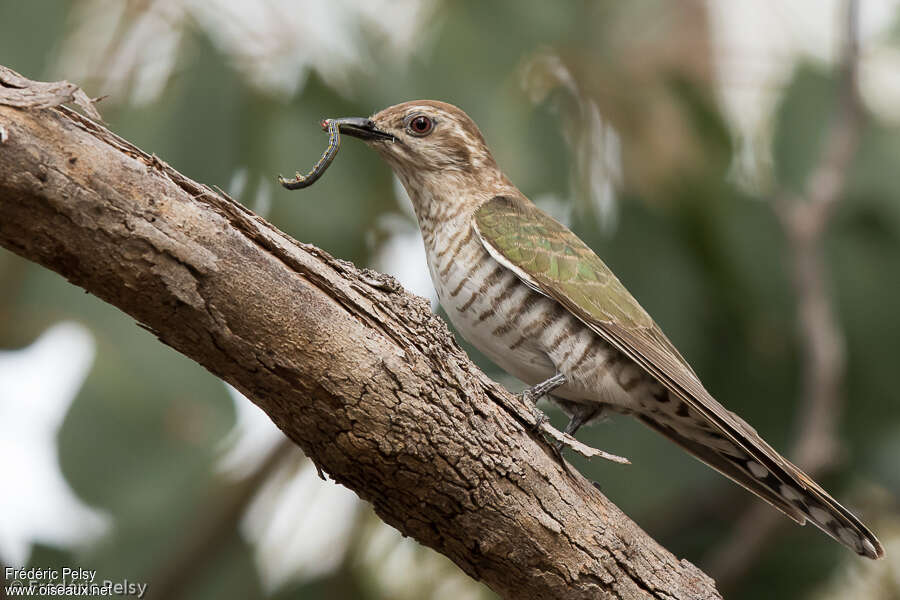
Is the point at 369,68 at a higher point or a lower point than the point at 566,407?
higher

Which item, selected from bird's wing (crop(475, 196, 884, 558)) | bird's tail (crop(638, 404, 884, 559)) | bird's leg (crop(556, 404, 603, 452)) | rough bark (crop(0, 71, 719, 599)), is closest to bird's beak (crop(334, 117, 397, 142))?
bird's wing (crop(475, 196, 884, 558))

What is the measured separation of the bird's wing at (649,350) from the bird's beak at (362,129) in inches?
22.4

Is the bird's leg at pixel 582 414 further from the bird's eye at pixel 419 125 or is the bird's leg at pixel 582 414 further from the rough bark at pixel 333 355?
the bird's eye at pixel 419 125

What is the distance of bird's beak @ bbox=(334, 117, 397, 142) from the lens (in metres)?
4.30

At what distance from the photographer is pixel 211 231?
2346mm

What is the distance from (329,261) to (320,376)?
1.07 feet

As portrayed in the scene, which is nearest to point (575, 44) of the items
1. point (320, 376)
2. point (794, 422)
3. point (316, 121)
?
point (316, 121)

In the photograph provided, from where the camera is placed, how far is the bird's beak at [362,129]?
14.1 feet

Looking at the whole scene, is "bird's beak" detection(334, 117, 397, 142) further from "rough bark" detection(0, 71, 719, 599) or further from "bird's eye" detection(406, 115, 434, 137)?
"rough bark" detection(0, 71, 719, 599)

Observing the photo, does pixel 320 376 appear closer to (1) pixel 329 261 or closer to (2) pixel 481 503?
(1) pixel 329 261

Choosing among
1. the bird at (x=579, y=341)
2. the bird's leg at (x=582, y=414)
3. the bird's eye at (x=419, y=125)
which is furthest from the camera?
the bird's eye at (x=419, y=125)

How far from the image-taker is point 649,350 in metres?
3.68

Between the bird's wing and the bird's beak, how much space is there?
570 mm

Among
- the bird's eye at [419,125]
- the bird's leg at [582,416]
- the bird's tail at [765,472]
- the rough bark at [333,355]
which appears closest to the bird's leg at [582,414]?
the bird's leg at [582,416]
